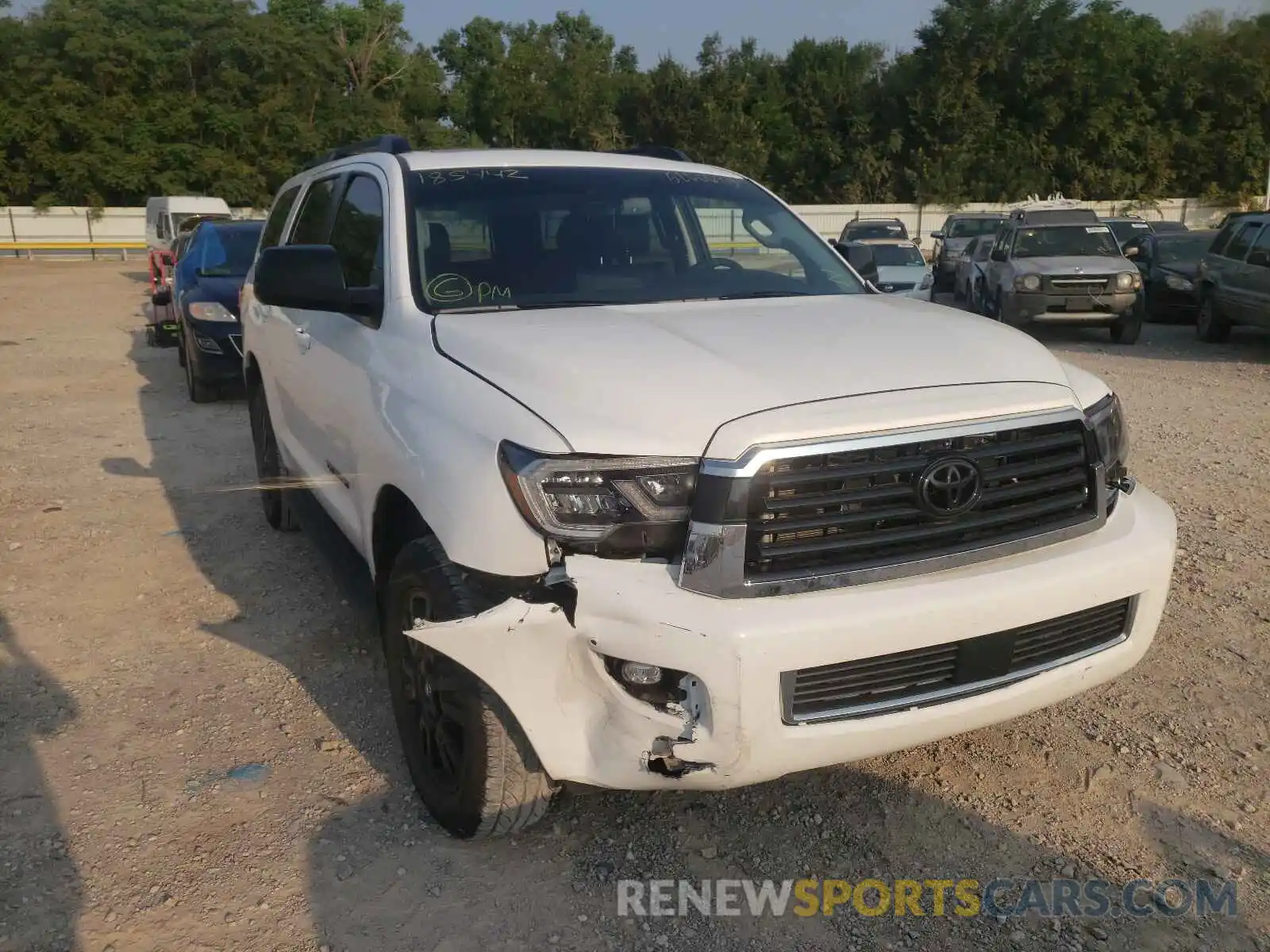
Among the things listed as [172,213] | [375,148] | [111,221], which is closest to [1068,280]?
[375,148]

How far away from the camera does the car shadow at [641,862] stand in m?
2.72

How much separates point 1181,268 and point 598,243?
1521 centimetres

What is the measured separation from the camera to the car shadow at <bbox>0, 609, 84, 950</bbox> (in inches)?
109

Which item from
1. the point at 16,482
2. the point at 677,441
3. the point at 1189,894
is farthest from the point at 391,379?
the point at 16,482

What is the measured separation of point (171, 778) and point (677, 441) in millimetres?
2119

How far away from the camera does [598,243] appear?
3889 millimetres

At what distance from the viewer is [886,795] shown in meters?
3.31

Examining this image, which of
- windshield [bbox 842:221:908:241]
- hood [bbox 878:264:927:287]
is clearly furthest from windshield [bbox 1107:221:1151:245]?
hood [bbox 878:264:927:287]

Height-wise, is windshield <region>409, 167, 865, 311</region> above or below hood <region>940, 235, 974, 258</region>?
above

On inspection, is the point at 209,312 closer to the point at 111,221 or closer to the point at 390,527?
the point at 390,527

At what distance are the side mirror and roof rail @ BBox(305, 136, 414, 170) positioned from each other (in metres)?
0.91

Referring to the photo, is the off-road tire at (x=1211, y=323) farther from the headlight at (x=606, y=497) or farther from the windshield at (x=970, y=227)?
the headlight at (x=606, y=497)

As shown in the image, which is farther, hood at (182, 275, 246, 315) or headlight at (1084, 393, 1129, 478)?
hood at (182, 275, 246, 315)

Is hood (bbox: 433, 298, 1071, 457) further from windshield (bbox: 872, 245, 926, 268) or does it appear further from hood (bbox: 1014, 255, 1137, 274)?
windshield (bbox: 872, 245, 926, 268)
